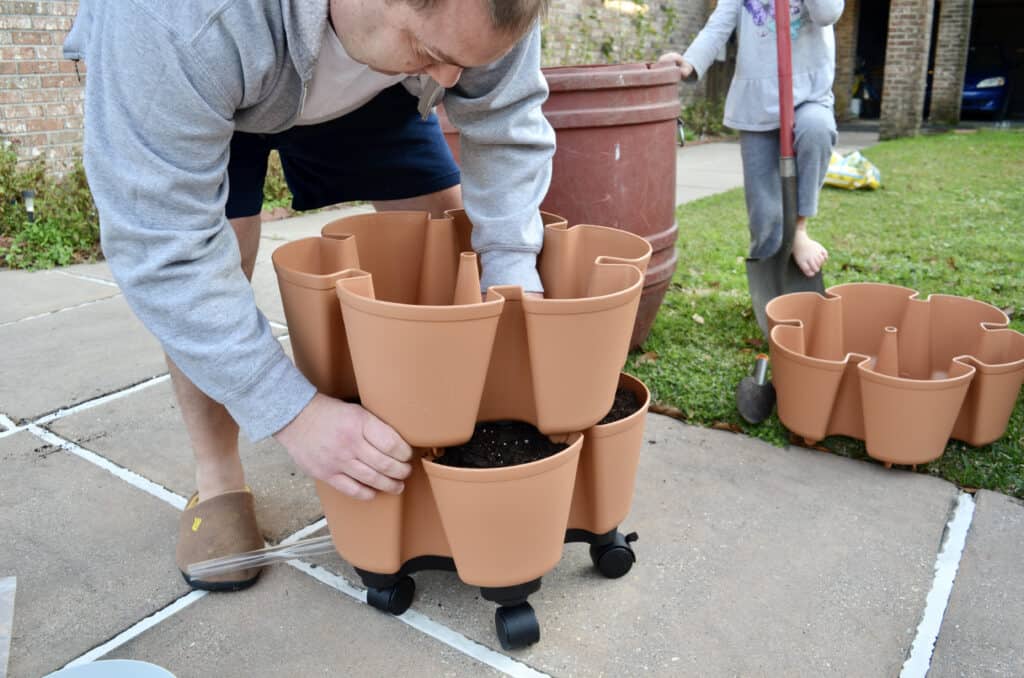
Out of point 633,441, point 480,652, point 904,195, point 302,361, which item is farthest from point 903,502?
point 904,195

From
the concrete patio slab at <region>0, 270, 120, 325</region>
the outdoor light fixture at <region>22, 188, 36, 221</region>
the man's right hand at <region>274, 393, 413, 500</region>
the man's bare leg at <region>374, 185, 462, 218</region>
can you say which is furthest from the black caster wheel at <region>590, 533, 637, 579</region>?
the outdoor light fixture at <region>22, 188, 36, 221</region>

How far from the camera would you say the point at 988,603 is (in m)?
1.35

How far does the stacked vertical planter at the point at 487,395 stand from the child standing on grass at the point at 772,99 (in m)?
1.19

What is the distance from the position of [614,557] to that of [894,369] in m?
0.92

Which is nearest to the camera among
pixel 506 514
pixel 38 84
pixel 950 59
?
pixel 506 514

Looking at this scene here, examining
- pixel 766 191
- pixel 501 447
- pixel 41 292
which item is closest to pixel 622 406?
pixel 501 447

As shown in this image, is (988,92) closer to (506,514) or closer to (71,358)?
(71,358)

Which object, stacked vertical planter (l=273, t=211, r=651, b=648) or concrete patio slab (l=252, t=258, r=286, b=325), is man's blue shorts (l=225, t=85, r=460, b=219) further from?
concrete patio slab (l=252, t=258, r=286, b=325)

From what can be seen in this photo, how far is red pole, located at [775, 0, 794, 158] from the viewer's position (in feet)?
6.92

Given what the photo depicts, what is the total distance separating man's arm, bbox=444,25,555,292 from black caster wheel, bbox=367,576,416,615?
0.53 meters

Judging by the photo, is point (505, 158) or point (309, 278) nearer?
point (309, 278)

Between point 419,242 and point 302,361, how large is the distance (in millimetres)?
376

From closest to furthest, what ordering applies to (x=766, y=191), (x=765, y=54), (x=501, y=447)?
(x=501, y=447) → (x=765, y=54) → (x=766, y=191)

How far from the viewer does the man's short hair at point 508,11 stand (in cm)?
93
